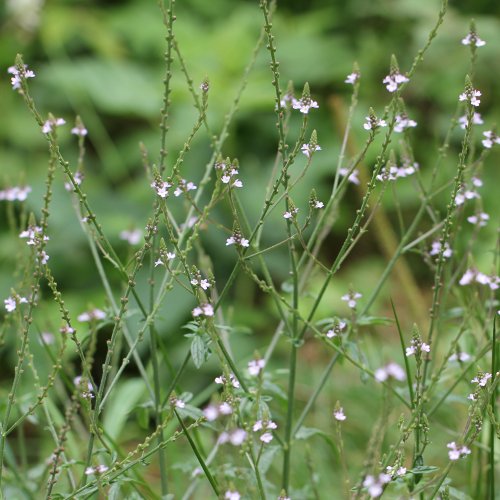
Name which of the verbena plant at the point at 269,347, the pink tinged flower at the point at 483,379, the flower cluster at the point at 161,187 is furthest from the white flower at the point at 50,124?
the pink tinged flower at the point at 483,379

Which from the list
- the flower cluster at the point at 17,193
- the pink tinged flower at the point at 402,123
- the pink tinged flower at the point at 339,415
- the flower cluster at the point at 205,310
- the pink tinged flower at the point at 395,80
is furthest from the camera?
the flower cluster at the point at 17,193

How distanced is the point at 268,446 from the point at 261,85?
2.87 metres

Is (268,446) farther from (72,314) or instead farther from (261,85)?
(261,85)

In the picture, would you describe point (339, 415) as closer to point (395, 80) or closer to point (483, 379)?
point (483, 379)

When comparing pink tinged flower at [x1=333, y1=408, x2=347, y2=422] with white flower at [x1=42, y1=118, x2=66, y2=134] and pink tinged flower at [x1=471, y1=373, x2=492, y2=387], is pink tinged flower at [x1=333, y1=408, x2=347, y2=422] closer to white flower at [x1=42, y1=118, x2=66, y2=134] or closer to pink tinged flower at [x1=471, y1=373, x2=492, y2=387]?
pink tinged flower at [x1=471, y1=373, x2=492, y2=387]

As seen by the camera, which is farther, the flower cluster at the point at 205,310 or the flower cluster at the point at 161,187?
the flower cluster at the point at 161,187

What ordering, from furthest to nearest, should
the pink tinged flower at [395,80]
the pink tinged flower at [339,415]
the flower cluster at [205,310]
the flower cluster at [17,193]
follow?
the flower cluster at [17,193] < the pink tinged flower at [395,80] < the pink tinged flower at [339,415] < the flower cluster at [205,310]

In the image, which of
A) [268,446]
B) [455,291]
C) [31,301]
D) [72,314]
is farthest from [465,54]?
[31,301]

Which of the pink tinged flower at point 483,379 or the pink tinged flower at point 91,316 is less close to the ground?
the pink tinged flower at point 91,316

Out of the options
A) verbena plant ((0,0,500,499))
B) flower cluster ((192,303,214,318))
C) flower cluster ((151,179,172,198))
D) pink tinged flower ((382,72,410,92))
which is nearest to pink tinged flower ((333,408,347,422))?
verbena plant ((0,0,500,499))

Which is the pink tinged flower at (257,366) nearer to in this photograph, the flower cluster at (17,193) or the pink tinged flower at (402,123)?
the pink tinged flower at (402,123)

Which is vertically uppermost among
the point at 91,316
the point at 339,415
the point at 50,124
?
the point at 50,124

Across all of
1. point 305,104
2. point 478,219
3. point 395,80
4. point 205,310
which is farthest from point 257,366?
point 478,219

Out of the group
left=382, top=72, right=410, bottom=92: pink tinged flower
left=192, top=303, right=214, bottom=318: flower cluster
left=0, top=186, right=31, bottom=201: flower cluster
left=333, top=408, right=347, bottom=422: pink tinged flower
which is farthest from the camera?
left=0, top=186, right=31, bottom=201: flower cluster
